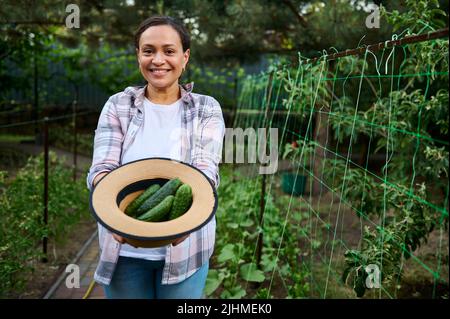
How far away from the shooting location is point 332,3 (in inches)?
137

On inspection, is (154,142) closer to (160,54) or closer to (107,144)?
(107,144)

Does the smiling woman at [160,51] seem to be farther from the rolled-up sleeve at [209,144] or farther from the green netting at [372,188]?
the green netting at [372,188]

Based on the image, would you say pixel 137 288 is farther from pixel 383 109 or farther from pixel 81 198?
pixel 81 198

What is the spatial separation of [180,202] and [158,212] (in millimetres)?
59

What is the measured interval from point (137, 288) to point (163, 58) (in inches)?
25.8

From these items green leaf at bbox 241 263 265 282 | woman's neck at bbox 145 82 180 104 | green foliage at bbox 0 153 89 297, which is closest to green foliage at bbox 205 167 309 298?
green leaf at bbox 241 263 265 282

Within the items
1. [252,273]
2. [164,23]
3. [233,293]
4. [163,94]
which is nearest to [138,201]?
[163,94]

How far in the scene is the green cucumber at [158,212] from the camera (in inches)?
43.2

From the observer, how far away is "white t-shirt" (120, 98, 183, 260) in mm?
1266

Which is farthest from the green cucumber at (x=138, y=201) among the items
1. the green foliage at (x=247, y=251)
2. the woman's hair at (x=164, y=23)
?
the green foliage at (x=247, y=251)

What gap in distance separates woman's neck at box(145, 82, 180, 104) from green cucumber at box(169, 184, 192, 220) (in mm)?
330

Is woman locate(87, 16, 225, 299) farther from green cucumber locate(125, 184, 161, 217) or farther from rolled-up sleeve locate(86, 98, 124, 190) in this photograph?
green cucumber locate(125, 184, 161, 217)

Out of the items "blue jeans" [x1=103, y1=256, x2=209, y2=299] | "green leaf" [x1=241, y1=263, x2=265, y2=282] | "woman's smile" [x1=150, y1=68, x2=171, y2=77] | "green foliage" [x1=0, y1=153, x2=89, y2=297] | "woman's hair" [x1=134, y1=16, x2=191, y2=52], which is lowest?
"green leaf" [x1=241, y1=263, x2=265, y2=282]

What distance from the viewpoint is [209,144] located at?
50.1 inches
